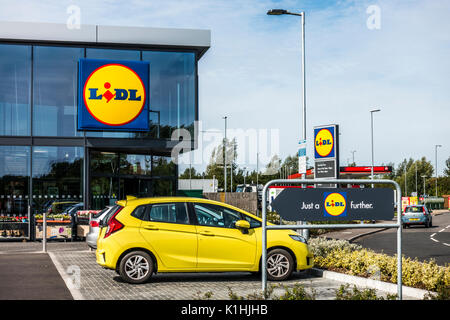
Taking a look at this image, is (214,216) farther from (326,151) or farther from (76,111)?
(76,111)

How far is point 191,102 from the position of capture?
28.3m

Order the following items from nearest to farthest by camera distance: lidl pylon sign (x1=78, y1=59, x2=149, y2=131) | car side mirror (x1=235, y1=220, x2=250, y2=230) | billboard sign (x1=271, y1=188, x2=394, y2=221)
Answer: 1. billboard sign (x1=271, y1=188, x2=394, y2=221)
2. car side mirror (x1=235, y1=220, x2=250, y2=230)
3. lidl pylon sign (x1=78, y1=59, x2=149, y2=131)

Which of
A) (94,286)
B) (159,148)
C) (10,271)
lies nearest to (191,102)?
(159,148)

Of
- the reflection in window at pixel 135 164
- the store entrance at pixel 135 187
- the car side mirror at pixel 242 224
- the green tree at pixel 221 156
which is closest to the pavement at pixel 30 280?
the car side mirror at pixel 242 224

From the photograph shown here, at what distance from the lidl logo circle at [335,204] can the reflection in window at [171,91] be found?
19244 millimetres

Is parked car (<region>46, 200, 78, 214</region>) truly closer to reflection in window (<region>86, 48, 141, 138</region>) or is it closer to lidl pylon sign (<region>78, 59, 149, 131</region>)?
reflection in window (<region>86, 48, 141, 138</region>)

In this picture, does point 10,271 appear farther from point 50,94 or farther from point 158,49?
point 158,49

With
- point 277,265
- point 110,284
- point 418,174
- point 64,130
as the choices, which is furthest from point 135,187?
point 418,174

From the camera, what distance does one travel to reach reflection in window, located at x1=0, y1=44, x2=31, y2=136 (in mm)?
26078

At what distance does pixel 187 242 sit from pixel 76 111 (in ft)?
56.6

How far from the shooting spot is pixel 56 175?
26.2 meters

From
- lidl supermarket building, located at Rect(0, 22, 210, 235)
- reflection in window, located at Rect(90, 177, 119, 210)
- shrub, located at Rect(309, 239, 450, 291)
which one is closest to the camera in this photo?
shrub, located at Rect(309, 239, 450, 291)

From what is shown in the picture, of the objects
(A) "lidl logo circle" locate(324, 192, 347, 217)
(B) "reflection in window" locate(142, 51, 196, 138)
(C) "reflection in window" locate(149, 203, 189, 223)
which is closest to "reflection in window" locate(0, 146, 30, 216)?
(B) "reflection in window" locate(142, 51, 196, 138)

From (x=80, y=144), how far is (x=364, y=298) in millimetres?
21043
